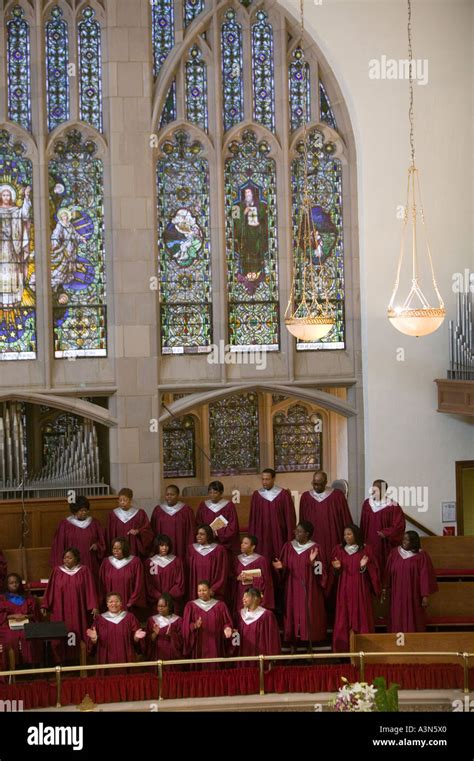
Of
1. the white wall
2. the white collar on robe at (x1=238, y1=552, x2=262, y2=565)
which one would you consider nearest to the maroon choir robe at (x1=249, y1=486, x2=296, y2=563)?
the white collar on robe at (x1=238, y1=552, x2=262, y2=565)

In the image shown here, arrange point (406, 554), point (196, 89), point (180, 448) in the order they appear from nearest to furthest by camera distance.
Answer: point (406, 554), point (196, 89), point (180, 448)

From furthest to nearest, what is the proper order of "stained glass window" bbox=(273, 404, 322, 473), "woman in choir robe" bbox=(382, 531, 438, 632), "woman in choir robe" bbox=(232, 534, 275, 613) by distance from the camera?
"stained glass window" bbox=(273, 404, 322, 473)
"woman in choir robe" bbox=(382, 531, 438, 632)
"woman in choir robe" bbox=(232, 534, 275, 613)

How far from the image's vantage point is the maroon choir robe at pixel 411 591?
1362 cm

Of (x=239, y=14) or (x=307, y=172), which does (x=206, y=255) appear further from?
(x=239, y=14)

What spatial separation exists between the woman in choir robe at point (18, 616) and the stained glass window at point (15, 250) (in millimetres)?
3887

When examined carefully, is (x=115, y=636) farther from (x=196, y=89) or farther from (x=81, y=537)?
(x=196, y=89)

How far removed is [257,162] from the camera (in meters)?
16.5

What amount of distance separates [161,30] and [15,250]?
3.42 metres

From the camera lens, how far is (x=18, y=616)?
41.3 feet

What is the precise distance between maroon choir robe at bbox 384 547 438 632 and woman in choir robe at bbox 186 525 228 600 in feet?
6.23

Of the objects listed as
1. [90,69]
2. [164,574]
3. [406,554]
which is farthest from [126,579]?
[90,69]

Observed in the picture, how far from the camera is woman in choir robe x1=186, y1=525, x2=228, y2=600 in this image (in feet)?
44.8

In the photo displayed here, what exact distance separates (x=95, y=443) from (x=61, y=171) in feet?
11.5

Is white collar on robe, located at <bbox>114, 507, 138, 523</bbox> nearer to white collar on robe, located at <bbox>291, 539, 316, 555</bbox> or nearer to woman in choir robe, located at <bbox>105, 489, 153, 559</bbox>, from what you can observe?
woman in choir robe, located at <bbox>105, 489, 153, 559</bbox>
